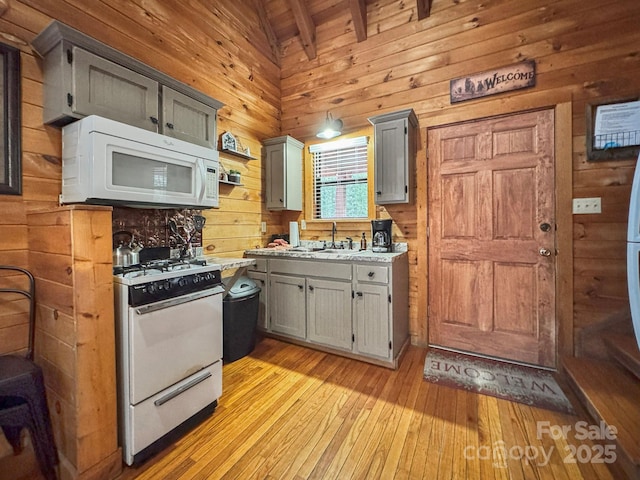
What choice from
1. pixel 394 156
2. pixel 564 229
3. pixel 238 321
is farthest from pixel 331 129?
pixel 564 229

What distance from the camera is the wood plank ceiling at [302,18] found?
299cm

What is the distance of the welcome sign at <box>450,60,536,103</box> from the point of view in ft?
7.59

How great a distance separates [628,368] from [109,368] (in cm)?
311

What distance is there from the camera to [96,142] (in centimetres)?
144

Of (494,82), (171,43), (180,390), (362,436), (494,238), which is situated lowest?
(362,436)

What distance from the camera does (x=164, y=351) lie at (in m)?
1.49

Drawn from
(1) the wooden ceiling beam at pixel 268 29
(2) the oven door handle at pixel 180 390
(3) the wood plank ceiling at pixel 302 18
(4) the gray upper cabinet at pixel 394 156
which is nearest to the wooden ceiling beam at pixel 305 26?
(3) the wood plank ceiling at pixel 302 18

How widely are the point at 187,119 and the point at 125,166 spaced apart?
0.69m

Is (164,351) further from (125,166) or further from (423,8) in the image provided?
(423,8)

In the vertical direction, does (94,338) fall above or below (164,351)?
above

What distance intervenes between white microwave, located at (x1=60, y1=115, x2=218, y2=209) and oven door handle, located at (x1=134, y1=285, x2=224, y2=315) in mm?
A: 639

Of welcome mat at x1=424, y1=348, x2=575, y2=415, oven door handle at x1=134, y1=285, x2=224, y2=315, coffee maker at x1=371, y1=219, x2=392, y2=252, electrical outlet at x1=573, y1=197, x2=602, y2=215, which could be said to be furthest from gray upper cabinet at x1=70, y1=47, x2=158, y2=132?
electrical outlet at x1=573, y1=197, x2=602, y2=215

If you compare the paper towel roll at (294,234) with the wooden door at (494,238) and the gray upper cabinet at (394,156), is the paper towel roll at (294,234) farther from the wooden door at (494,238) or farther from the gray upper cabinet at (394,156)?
the wooden door at (494,238)

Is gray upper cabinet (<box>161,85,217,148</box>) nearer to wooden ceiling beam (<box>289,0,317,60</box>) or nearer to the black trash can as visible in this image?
the black trash can
